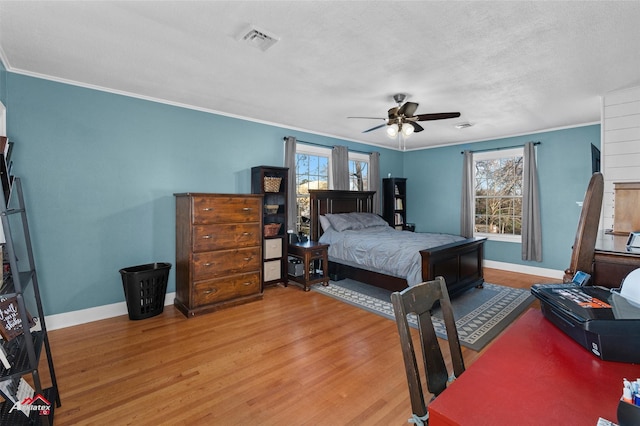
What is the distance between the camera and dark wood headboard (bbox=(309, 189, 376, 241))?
5145 mm

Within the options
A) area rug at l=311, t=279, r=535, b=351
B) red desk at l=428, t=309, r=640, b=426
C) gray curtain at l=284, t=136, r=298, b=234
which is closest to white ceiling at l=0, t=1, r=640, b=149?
gray curtain at l=284, t=136, r=298, b=234

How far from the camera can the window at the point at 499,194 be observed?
562 cm

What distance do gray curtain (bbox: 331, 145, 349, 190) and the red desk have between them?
186 inches

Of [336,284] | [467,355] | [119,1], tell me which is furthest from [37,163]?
[467,355]

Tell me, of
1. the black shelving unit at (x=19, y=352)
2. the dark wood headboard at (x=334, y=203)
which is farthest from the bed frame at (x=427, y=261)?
the black shelving unit at (x=19, y=352)

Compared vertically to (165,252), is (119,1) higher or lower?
higher

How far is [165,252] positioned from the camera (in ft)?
12.4

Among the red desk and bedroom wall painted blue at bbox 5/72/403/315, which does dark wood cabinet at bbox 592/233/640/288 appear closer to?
the red desk

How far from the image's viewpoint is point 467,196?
599cm

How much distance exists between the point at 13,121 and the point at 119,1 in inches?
77.5

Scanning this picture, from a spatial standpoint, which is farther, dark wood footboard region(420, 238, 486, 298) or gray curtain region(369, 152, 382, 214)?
gray curtain region(369, 152, 382, 214)

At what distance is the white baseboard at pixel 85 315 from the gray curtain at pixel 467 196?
583 cm

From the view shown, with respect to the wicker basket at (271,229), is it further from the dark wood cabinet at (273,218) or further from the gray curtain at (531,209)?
the gray curtain at (531,209)

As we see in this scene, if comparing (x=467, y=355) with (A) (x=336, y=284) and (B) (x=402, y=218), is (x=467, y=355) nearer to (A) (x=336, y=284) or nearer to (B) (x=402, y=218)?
(A) (x=336, y=284)
